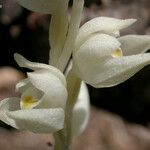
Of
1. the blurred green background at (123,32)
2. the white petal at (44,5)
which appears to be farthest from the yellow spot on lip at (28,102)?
the blurred green background at (123,32)

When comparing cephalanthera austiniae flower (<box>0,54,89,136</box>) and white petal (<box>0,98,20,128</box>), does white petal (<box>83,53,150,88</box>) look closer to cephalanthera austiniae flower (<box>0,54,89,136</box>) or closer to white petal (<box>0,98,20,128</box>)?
cephalanthera austiniae flower (<box>0,54,89,136</box>)

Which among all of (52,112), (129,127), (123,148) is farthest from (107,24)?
(129,127)

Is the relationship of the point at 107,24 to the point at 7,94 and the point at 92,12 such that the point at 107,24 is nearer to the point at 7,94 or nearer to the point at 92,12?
the point at 92,12

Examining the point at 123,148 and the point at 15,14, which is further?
the point at 15,14

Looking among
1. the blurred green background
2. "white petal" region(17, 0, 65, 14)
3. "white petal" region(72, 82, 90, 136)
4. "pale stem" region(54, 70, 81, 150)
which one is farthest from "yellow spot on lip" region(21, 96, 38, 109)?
the blurred green background

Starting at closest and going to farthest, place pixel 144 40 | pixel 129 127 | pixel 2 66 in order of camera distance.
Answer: pixel 144 40 → pixel 129 127 → pixel 2 66

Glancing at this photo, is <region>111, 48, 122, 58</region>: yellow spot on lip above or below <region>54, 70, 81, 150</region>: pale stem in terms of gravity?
above

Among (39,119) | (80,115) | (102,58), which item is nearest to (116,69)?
(102,58)
